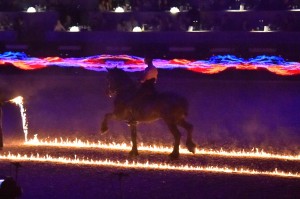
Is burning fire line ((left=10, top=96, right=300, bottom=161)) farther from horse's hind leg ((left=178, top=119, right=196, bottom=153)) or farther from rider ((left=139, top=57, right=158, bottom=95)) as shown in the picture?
rider ((left=139, top=57, right=158, bottom=95))

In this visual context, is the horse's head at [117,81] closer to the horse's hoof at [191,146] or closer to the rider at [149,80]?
the rider at [149,80]

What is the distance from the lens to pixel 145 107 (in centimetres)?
1343

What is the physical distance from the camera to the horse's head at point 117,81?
1359 cm

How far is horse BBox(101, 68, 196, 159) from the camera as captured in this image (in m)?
13.3

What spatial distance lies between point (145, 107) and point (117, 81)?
83 centimetres

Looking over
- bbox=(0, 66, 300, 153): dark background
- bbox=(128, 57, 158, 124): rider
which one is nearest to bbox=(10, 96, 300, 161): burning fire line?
bbox=(0, 66, 300, 153): dark background

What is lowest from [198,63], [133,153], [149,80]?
[133,153]

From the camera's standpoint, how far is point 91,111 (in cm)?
2062

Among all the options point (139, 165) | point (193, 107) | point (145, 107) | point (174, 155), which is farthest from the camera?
point (193, 107)

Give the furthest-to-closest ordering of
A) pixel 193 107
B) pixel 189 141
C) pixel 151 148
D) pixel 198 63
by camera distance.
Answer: pixel 198 63
pixel 193 107
pixel 151 148
pixel 189 141

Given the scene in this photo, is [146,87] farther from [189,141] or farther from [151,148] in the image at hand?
[151,148]

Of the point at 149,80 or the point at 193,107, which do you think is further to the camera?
the point at 193,107

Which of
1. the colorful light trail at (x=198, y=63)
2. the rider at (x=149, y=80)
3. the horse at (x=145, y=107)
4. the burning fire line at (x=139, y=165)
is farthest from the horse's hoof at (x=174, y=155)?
the colorful light trail at (x=198, y=63)

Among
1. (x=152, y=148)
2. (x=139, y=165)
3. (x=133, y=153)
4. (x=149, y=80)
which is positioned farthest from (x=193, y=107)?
(x=139, y=165)
